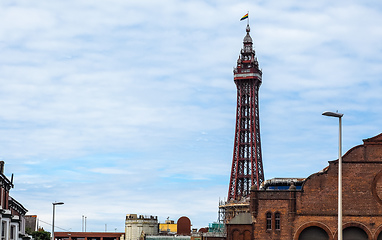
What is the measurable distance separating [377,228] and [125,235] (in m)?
77.3

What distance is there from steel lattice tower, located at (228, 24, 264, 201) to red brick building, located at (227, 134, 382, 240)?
81895 millimetres

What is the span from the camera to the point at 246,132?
15562 centimetres

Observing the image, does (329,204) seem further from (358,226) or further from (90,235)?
(90,235)

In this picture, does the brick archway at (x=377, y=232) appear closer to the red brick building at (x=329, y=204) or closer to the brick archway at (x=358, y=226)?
the red brick building at (x=329, y=204)

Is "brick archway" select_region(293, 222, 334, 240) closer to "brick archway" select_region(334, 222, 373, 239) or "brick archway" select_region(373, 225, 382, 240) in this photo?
"brick archway" select_region(334, 222, 373, 239)

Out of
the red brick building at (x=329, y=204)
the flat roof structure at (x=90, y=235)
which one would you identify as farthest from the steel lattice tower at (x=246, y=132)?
the red brick building at (x=329, y=204)

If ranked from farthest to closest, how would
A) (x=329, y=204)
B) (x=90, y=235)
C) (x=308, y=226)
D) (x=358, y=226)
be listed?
(x=90, y=235) → (x=308, y=226) → (x=329, y=204) → (x=358, y=226)

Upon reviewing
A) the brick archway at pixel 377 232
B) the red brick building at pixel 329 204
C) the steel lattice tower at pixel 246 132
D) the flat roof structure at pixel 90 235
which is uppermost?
the steel lattice tower at pixel 246 132

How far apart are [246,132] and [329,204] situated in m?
90.5

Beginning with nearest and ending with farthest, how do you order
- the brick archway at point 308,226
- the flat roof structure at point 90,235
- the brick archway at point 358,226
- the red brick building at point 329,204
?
the brick archway at point 358,226
the red brick building at point 329,204
the brick archway at point 308,226
the flat roof structure at point 90,235

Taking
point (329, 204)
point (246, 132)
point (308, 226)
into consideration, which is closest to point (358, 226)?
point (329, 204)

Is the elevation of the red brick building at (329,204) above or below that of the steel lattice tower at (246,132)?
below

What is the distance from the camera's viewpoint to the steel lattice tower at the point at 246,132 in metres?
151

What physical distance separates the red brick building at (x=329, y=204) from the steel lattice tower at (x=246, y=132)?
81.9 metres
